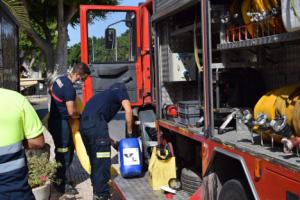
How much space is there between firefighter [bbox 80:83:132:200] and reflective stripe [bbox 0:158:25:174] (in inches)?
105

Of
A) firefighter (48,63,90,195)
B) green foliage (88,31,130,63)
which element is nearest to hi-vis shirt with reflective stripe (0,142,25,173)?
firefighter (48,63,90,195)

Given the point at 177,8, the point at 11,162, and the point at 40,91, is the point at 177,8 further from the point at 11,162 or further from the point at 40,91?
the point at 40,91

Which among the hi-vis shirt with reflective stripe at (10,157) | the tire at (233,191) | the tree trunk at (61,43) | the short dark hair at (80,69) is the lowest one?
the tire at (233,191)

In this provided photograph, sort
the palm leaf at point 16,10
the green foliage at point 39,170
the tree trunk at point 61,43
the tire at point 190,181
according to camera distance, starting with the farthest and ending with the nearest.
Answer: the tree trunk at point 61,43, the palm leaf at point 16,10, the green foliage at point 39,170, the tire at point 190,181

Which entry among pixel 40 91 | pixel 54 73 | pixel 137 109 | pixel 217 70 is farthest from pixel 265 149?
pixel 40 91

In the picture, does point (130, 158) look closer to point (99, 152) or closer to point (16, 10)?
point (99, 152)

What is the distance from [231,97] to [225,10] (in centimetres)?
91

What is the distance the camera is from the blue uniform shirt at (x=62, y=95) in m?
6.43

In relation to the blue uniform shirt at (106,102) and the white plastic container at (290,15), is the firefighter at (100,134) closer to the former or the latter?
the blue uniform shirt at (106,102)

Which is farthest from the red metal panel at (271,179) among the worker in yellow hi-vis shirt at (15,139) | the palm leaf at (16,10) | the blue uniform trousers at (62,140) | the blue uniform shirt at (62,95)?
Answer: the palm leaf at (16,10)

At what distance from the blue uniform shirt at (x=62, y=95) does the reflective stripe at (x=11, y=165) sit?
124 inches

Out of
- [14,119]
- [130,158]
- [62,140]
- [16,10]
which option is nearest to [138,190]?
[130,158]

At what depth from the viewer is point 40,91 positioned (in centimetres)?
4209

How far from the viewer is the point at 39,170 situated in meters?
5.71
